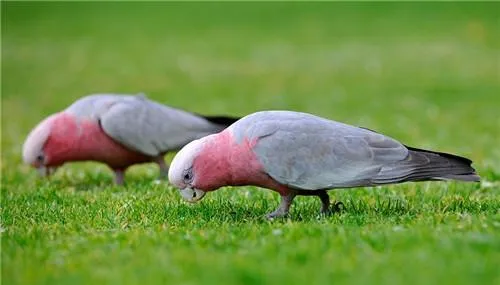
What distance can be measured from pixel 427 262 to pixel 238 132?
2.16 m

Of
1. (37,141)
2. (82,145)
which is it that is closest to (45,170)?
(37,141)

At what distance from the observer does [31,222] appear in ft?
20.9

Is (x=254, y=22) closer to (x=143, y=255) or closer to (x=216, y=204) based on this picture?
(x=216, y=204)

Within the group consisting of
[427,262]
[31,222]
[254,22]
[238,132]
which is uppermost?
[254,22]

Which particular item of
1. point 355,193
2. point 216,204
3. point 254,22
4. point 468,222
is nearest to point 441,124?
point 355,193

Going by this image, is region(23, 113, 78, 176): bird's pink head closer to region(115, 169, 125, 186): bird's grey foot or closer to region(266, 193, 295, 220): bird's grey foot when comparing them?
region(115, 169, 125, 186): bird's grey foot

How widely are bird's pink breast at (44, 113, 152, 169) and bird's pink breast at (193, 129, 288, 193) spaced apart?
2689mm

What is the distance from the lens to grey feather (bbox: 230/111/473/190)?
6109mm

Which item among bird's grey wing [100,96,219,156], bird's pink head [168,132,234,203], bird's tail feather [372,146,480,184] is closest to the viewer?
bird's tail feather [372,146,480,184]

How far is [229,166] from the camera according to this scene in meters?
6.19

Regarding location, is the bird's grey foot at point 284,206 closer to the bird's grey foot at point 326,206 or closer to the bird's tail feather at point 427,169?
the bird's grey foot at point 326,206

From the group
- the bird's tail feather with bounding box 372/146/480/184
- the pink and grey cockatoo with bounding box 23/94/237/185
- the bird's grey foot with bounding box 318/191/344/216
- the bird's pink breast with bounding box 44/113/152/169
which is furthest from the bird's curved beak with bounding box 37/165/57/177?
the bird's tail feather with bounding box 372/146/480/184

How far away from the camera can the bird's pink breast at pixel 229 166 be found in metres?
6.15

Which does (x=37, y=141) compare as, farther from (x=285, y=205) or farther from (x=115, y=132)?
(x=285, y=205)
